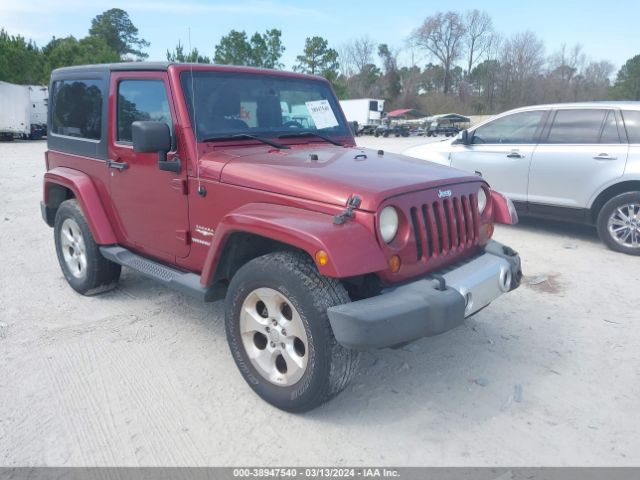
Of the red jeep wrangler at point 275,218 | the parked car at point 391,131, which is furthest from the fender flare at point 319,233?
the parked car at point 391,131

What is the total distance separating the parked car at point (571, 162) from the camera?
6.33 m

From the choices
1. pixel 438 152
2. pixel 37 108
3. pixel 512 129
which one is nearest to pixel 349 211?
pixel 512 129

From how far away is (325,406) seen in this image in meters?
3.12

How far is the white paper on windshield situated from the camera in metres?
4.38

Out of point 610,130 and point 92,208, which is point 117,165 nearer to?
point 92,208

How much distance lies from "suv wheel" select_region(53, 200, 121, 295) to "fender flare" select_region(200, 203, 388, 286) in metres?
2.05

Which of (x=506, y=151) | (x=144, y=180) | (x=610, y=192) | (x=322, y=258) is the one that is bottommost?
(x=610, y=192)

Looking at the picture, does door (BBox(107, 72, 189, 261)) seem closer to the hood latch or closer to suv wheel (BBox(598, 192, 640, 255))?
the hood latch

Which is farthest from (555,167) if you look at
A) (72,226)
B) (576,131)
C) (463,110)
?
(463,110)

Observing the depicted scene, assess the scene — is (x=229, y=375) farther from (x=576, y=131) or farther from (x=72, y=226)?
(x=576, y=131)

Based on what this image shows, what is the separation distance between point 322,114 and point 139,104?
149cm

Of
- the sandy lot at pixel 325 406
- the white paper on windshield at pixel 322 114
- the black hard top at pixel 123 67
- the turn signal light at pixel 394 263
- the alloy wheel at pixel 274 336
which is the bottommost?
the sandy lot at pixel 325 406

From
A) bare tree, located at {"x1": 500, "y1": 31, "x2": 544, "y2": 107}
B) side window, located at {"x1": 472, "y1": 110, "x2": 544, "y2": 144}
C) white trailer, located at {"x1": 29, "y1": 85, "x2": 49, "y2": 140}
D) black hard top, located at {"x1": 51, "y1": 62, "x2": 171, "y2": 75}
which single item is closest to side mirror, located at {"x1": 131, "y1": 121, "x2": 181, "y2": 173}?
black hard top, located at {"x1": 51, "y1": 62, "x2": 171, "y2": 75}

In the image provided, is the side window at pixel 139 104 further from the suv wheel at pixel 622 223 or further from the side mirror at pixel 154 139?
the suv wheel at pixel 622 223
